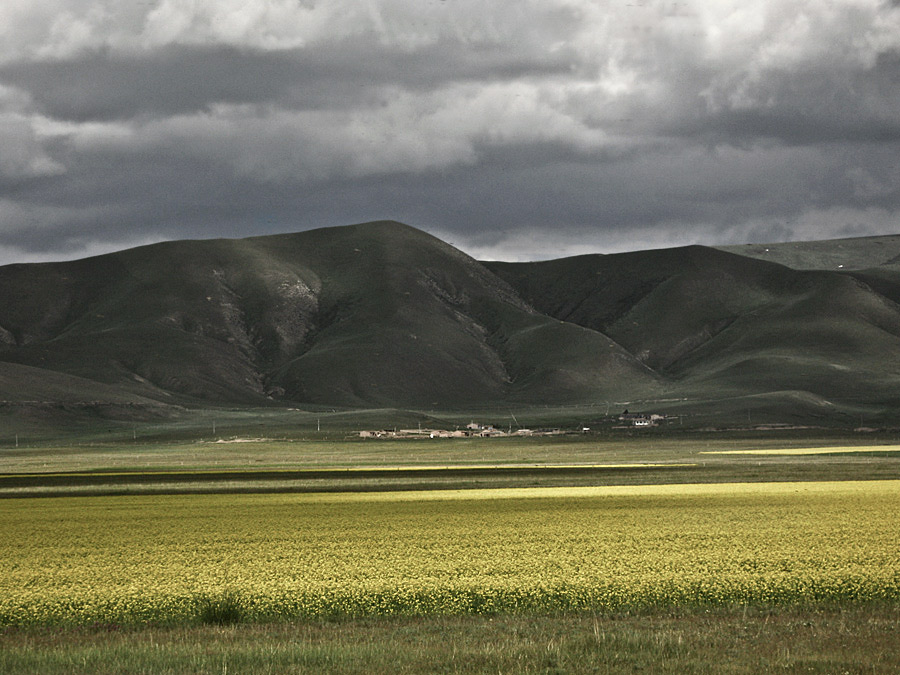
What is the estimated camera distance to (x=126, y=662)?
19.6 meters

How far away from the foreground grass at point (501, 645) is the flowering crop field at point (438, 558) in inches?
52.5

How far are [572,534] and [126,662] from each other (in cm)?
2067

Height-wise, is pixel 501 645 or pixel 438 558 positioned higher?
pixel 501 645

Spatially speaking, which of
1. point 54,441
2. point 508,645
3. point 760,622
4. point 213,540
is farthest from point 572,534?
point 54,441

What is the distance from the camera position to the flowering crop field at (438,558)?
989 inches

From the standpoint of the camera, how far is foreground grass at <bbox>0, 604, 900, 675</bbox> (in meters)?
19.0

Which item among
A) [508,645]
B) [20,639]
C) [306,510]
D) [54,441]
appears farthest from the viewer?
[54,441]

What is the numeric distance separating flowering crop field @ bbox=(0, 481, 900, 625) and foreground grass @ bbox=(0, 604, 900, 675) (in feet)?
4.38

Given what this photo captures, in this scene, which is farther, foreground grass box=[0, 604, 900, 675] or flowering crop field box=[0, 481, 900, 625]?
flowering crop field box=[0, 481, 900, 625]

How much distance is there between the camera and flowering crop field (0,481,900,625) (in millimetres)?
25109

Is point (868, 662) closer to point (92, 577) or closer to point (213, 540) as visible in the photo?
point (92, 577)

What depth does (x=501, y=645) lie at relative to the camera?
20484mm

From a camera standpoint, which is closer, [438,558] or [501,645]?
[501,645]

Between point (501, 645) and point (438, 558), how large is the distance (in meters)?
11.1
